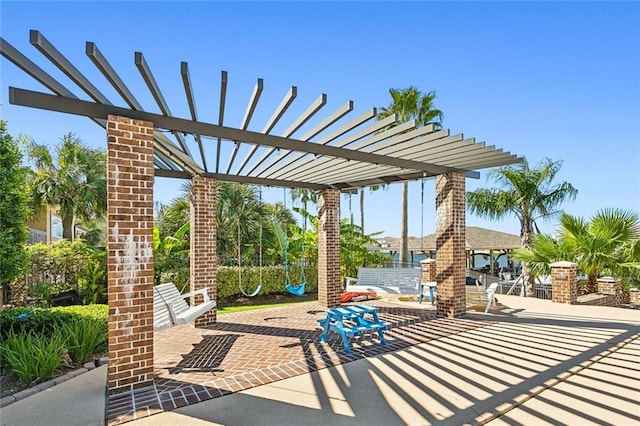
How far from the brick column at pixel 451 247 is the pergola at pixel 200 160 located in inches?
0.9

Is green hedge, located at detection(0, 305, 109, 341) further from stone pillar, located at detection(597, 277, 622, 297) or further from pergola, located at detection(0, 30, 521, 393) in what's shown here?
stone pillar, located at detection(597, 277, 622, 297)

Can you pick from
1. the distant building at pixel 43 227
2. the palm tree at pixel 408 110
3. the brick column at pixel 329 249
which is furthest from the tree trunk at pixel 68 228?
the palm tree at pixel 408 110

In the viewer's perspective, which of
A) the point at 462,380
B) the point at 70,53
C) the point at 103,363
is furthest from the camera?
the point at 103,363

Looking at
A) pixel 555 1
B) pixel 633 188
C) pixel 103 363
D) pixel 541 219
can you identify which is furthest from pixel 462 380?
pixel 633 188

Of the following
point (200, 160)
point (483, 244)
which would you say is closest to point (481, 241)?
point (483, 244)

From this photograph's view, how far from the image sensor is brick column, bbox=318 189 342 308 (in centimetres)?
972

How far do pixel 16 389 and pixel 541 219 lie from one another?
58.8 ft

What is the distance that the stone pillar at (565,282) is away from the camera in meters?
9.85

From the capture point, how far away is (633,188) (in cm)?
1537

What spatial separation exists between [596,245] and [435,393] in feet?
30.9

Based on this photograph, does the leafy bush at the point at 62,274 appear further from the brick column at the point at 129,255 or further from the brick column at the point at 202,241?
the brick column at the point at 129,255

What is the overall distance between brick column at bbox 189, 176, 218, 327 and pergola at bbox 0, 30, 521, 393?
2 cm

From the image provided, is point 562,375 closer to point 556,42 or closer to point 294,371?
point 294,371

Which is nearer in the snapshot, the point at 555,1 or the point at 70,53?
the point at 70,53
